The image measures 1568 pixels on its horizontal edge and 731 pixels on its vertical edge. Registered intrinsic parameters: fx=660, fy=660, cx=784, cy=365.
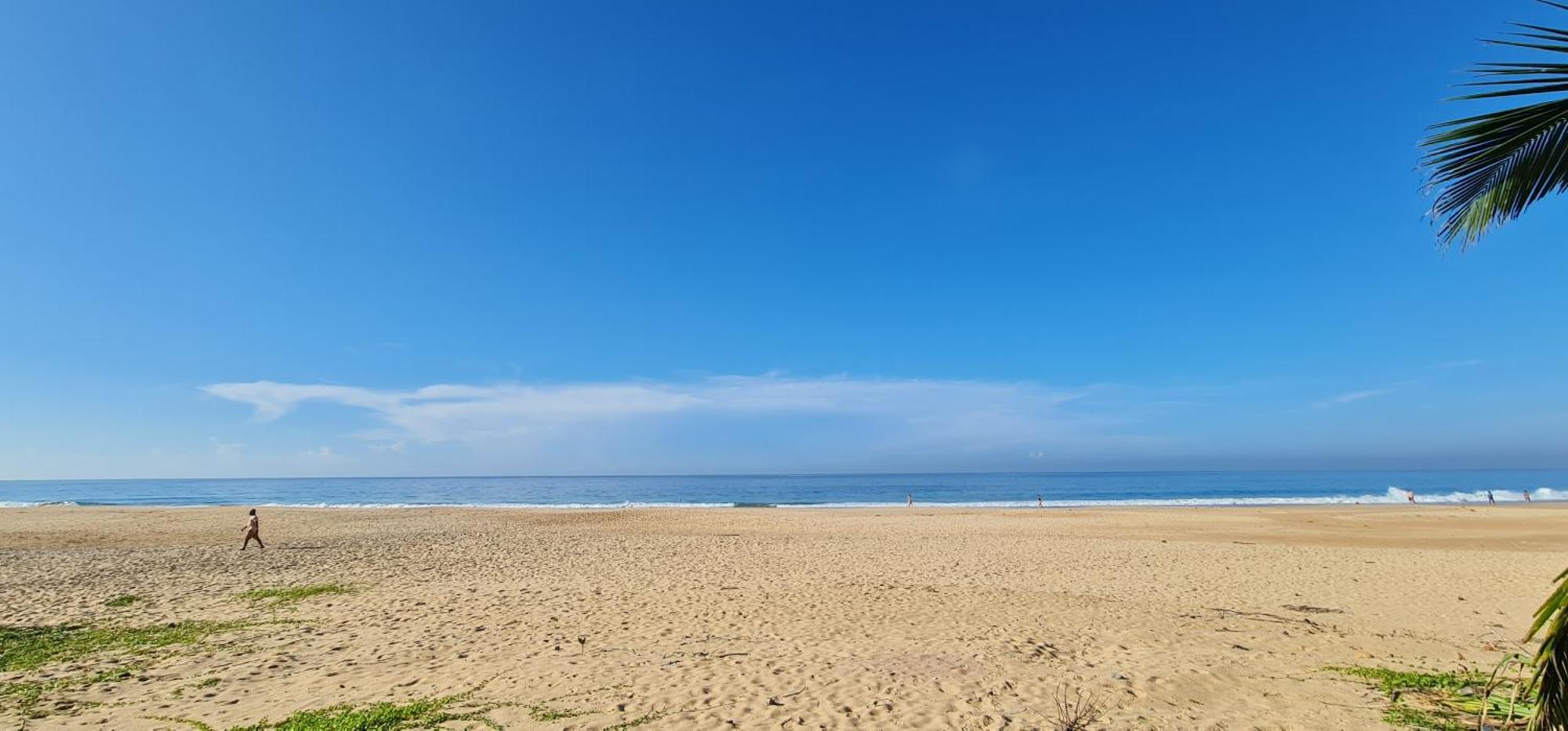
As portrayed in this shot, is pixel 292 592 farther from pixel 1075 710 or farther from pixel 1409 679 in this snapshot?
pixel 1409 679

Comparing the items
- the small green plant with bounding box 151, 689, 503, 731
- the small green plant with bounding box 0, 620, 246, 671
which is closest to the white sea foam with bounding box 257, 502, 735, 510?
the small green plant with bounding box 0, 620, 246, 671

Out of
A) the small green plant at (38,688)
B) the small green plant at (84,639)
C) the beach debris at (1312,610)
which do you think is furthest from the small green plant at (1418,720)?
the small green plant at (84,639)

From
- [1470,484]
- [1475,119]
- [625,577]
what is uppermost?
[1475,119]

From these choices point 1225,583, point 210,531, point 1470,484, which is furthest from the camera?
point 1470,484

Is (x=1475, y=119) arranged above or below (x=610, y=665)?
above

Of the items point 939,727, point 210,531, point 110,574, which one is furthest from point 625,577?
point 210,531

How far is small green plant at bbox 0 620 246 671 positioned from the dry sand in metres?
0.48

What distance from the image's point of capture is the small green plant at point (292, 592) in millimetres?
12727

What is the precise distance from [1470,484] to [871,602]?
369 feet

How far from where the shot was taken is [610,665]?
8102mm

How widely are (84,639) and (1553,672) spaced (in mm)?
14968

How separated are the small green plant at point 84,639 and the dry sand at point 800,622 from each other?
19.0 inches

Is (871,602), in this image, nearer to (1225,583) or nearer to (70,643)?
(1225,583)

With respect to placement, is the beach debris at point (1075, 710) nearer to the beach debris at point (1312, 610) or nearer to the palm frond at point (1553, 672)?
the palm frond at point (1553, 672)
